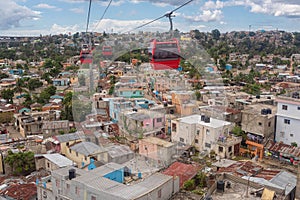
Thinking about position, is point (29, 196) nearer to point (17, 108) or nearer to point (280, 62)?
point (17, 108)

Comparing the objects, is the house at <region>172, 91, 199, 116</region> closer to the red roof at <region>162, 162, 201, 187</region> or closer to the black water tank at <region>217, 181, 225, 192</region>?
the red roof at <region>162, 162, 201, 187</region>

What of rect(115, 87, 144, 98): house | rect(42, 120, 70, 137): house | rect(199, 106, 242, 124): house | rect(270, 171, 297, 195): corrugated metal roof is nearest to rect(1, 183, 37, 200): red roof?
rect(42, 120, 70, 137): house

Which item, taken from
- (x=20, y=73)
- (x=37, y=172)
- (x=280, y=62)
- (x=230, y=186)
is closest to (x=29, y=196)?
(x=37, y=172)

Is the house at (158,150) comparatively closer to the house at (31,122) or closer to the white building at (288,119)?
the white building at (288,119)

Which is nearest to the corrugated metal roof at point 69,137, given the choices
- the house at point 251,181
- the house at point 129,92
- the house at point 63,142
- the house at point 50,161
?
the house at point 63,142

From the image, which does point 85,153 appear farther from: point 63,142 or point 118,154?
point 63,142

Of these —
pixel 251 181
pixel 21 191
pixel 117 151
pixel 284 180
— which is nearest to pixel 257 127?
pixel 284 180
